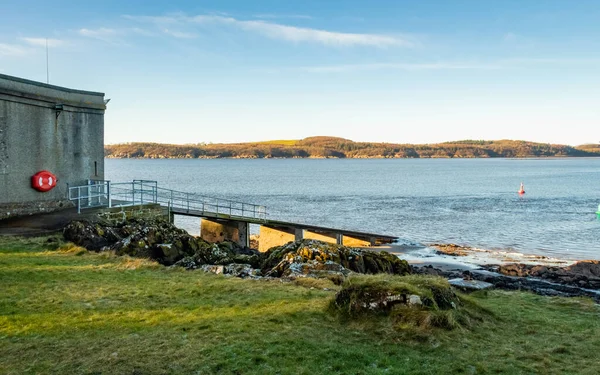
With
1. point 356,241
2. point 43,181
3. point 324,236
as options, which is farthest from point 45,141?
point 356,241

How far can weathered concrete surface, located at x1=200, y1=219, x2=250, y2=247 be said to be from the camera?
28203 mm

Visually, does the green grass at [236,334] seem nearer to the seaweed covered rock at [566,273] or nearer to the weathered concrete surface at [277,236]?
the seaweed covered rock at [566,273]

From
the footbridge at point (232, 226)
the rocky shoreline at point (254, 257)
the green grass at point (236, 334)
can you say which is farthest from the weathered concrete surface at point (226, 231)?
the green grass at point (236, 334)

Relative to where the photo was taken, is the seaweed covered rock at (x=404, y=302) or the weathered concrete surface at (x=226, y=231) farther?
the weathered concrete surface at (x=226, y=231)

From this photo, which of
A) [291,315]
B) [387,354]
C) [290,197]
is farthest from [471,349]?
[290,197]

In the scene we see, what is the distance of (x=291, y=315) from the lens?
9562mm

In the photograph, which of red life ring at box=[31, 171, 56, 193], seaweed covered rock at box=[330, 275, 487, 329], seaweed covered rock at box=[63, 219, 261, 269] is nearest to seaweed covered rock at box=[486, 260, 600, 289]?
seaweed covered rock at box=[63, 219, 261, 269]

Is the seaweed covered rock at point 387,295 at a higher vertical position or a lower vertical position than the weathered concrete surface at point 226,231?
higher

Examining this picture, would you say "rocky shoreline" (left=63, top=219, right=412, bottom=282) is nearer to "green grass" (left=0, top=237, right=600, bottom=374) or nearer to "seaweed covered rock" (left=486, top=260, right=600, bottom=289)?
"green grass" (left=0, top=237, right=600, bottom=374)

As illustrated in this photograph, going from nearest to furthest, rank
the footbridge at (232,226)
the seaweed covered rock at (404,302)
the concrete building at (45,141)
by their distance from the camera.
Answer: the seaweed covered rock at (404,302)
the concrete building at (45,141)
the footbridge at (232,226)

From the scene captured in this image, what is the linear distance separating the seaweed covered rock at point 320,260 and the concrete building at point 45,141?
9610 mm

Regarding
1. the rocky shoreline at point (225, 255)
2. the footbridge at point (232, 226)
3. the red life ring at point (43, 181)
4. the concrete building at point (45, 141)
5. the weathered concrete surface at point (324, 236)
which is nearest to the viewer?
the rocky shoreline at point (225, 255)

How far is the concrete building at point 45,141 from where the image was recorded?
60.3 ft

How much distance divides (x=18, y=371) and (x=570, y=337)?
8974 millimetres
